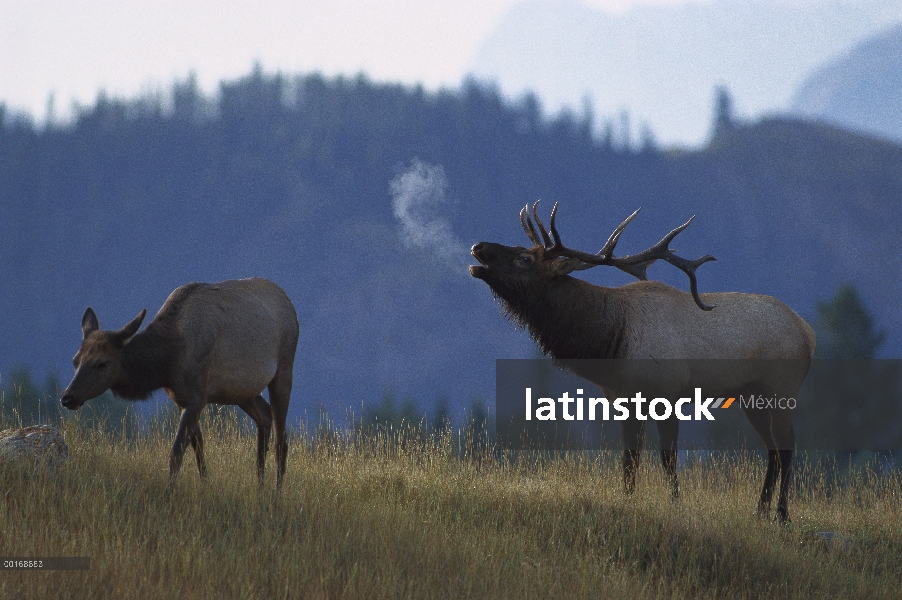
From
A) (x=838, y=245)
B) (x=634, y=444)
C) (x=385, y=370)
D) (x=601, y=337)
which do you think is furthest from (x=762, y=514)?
(x=838, y=245)

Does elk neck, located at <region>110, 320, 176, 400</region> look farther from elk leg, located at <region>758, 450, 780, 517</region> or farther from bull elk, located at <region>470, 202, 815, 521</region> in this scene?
elk leg, located at <region>758, 450, 780, 517</region>

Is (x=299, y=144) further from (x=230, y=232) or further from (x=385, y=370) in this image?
(x=385, y=370)

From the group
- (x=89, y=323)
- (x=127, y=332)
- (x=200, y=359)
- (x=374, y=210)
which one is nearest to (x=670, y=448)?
(x=200, y=359)

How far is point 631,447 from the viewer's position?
9.15 meters

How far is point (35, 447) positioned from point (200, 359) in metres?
1.60

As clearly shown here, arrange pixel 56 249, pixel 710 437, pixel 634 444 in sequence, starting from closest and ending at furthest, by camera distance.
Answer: pixel 634 444 < pixel 710 437 < pixel 56 249

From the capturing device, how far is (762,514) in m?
9.77

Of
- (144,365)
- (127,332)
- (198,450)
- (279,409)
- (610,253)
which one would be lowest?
(198,450)

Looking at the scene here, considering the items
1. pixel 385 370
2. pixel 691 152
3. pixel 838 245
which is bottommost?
pixel 385 370

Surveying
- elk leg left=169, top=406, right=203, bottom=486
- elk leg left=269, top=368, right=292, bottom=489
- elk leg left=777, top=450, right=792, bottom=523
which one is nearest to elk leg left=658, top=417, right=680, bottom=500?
elk leg left=777, top=450, right=792, bottom=523

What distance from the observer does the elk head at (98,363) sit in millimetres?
7254

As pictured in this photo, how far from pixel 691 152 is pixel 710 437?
142 meters

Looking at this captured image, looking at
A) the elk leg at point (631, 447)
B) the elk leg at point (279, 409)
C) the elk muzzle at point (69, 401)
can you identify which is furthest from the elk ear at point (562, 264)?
the elk muzzle at point (69, 401)

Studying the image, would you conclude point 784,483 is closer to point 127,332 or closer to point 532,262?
point 532,262
